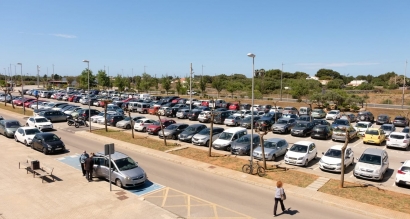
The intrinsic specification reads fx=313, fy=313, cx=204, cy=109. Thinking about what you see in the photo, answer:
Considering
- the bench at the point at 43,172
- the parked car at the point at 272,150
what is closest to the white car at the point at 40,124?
the bench at the point at 43,172

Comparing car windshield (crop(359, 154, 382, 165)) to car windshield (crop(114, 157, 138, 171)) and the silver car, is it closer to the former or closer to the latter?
the silver car

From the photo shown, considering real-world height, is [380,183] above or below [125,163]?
below

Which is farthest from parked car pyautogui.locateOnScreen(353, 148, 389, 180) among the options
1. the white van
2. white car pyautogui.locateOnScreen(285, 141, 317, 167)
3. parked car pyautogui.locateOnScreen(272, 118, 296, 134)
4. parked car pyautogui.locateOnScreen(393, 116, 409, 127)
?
parked car pyautogui.locateOnScreen(393, 116, 409, 127)

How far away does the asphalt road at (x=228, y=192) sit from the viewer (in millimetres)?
13492

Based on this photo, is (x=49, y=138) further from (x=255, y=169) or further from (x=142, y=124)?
(x=255, y=169)

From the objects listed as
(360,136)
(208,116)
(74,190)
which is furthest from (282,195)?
(208,116)

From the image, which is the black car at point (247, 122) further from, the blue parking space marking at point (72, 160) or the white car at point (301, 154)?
the blue parking space marking at point (72, 160)

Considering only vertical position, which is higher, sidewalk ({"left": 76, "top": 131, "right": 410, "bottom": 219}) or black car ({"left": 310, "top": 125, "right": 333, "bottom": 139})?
black car ({"left": 310, "top": 125, "right": 333, "bottom": 139})

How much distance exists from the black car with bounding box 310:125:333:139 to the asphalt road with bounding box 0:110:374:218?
15.1 metres

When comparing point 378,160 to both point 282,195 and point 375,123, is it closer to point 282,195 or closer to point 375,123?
point 282,195

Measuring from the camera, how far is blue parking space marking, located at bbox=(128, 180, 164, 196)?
51.1ft

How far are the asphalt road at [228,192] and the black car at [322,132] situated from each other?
49.6 ft

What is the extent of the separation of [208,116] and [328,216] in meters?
27.2

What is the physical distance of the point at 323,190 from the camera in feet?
52.6
